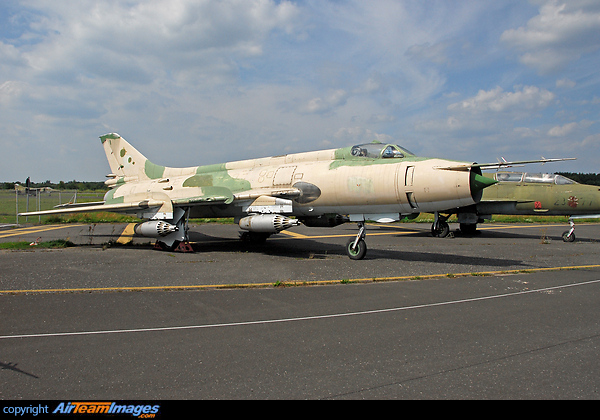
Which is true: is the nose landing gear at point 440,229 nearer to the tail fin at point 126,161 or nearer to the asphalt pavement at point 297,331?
the asphalt pavement at point 297,331

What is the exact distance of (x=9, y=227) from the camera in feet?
72.8

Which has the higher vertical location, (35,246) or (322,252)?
(35,246)

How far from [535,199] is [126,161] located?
66.8 feet

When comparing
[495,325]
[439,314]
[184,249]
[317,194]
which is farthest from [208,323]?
[184,249]

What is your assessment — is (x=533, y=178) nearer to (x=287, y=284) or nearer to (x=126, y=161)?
(x=287, y=284)

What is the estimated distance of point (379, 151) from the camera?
37.3 feet

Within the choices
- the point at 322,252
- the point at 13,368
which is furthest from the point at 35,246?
the point at 13,368

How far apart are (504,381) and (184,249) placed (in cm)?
1145

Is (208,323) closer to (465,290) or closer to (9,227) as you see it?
(465,290)

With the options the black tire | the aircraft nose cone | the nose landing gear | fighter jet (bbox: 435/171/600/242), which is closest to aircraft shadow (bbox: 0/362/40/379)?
the aircraft nose cone
